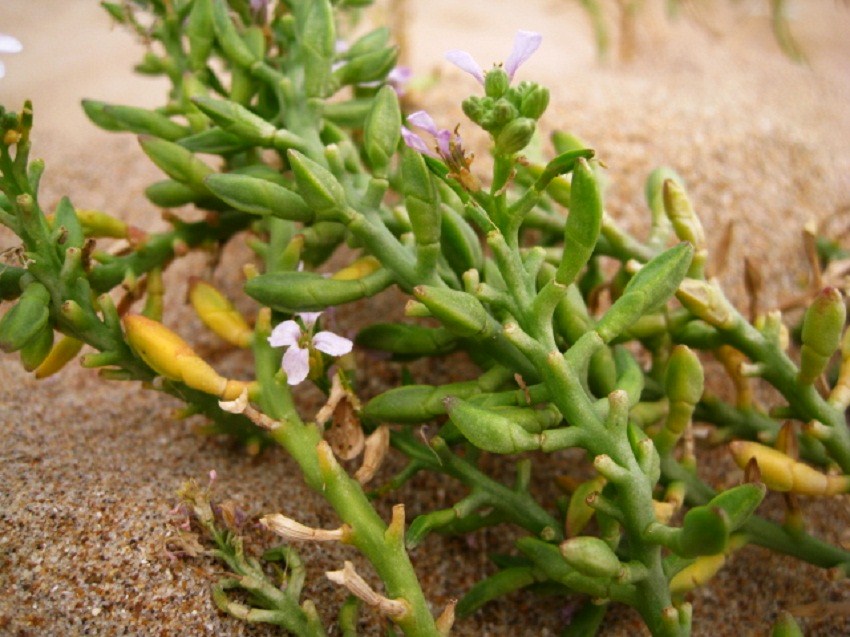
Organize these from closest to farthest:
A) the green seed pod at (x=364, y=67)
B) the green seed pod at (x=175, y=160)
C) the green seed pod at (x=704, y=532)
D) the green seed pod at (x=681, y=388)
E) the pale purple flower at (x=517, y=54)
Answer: the green seed pod at (x=704, y=532)
the pale purple flower at (x=517, y=54)
the green seed pod at (x=681, y=388)
the green seed pod at (x=175, y=160)
the green seed pod at (x=364, y=67)

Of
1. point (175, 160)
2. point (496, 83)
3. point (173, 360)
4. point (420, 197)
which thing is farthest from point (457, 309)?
point (175, 160)

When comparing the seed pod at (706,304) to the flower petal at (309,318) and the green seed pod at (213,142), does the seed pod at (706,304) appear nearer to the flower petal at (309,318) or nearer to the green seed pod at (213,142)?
Answer: the flower petal at (309,318)

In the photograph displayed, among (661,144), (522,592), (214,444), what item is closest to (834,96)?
(661,144)

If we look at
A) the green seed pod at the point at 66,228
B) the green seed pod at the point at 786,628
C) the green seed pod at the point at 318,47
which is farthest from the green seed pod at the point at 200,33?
the green seed pod at the point at 786,628

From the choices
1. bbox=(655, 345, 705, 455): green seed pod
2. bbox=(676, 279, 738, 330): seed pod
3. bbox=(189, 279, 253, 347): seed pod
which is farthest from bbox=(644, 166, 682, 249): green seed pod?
bbox=(189, 279, 253, 347): seed pod

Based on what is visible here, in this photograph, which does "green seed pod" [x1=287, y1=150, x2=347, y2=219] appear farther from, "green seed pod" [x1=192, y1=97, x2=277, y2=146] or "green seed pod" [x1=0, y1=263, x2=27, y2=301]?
"green seed pod" [x1=0, y1=263, x2=27, y2=301]

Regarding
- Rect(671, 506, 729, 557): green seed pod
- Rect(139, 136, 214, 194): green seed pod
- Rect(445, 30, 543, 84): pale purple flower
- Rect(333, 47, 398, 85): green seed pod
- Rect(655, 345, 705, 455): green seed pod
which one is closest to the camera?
Rect(671, 506, 729, 557): green seed pod

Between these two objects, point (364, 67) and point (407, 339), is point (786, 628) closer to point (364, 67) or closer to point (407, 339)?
point (407, 339)
